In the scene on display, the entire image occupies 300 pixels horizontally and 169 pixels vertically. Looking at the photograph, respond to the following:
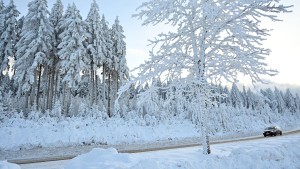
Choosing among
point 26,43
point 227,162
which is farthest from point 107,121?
point 227,162

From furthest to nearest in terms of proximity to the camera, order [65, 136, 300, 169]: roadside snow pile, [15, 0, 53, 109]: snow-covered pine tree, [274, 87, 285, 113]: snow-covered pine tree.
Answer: [274, 87, 285, 113]: snow-covered pine tree → [15, 0, 53, 109]: snow-covered pine tree → [65, 136, 300, 169]: roadside snow pile

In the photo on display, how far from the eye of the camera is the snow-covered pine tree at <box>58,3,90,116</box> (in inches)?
1251

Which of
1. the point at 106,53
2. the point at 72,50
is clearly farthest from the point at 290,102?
the point at 72,50

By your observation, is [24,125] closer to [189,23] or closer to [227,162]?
[189,23]

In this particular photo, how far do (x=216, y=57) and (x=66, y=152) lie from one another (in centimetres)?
1280

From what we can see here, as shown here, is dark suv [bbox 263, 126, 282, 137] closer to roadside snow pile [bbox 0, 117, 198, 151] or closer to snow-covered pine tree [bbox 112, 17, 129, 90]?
roadside snow pile [bbox 0, 117, 198, 151]

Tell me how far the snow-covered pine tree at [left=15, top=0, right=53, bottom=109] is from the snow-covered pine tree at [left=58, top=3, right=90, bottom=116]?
6.13ft

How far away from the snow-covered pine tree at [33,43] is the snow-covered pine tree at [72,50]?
1.87 meters

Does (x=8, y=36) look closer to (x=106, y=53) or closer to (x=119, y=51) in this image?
(x=106, y=53)

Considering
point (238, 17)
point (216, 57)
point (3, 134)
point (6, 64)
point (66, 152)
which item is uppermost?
point (6, 64)

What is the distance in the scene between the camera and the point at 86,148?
20.0 meters

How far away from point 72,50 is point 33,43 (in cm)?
460

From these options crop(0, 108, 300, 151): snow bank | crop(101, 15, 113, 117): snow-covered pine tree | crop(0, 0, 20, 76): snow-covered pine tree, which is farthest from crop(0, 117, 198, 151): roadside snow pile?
crop(0, 0, 20, 76): snow-covered pine tree

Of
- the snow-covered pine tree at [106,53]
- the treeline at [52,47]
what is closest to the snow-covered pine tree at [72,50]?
the treeline at [52,47]
